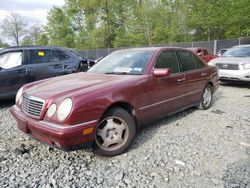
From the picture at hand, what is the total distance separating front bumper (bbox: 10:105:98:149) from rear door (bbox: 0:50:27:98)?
10.4ft

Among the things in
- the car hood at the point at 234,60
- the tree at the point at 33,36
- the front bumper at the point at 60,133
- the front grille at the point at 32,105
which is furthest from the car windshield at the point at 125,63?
the tree at the point at 33,36

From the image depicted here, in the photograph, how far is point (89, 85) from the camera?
10.8ft

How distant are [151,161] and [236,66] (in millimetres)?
6269

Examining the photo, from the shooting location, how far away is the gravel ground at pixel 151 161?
275 cm

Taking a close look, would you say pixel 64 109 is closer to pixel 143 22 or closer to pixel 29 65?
pixel 29 65

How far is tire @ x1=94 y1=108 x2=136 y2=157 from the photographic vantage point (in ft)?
10.6

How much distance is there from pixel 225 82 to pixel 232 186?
7257 millimetres

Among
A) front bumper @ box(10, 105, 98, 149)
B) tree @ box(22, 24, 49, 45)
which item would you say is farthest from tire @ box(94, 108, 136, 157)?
tree @ box(22, 24, 49, 45)

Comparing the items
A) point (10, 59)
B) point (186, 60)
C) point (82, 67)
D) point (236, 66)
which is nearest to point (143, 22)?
point (236, 66)

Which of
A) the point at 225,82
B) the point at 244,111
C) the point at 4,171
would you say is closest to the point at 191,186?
the point at 4,171

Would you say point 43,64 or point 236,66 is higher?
point 43,64

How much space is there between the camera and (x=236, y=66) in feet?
26.7

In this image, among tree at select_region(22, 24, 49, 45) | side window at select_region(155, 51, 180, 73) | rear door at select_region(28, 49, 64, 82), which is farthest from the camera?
tree at select_region(22, 24, 49, 45)

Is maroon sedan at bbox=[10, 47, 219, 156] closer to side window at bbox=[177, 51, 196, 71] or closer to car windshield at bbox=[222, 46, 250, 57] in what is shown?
side window at bbox=[177, 51, 196, 71]
